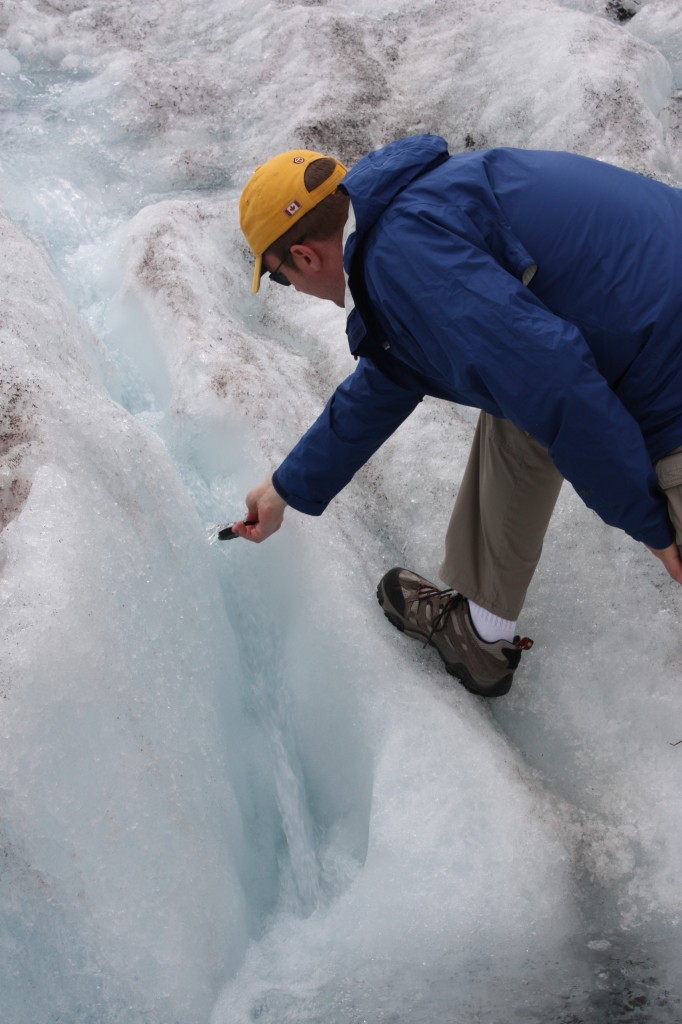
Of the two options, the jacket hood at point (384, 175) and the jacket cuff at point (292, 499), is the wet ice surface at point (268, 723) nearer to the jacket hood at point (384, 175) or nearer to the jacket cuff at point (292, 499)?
the jacket cuff at point (292, 499)

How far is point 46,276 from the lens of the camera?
133 inches

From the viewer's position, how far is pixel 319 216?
6.89 ft

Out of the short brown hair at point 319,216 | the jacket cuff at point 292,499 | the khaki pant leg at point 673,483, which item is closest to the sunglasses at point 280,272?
the short brown hair at point 319,216

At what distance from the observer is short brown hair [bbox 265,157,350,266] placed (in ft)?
6.85

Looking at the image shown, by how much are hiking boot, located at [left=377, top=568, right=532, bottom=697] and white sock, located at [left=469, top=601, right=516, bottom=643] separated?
0.01 metres

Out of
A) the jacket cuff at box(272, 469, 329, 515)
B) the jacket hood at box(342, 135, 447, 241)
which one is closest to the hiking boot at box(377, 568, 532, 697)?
the jacket cuff at box(272, 469, 329, 515)

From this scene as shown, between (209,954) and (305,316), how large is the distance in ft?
8.53

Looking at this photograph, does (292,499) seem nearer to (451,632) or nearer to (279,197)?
(451,632)

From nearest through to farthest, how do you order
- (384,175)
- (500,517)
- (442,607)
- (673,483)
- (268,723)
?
(384,175)
(673,483)
(500,517)
(268,723)
(442,607)

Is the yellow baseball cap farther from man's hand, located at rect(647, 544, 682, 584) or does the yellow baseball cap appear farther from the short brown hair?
man's hand, located at rect(647, 544, 682, 584)

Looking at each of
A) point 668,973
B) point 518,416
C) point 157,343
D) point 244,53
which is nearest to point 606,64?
point 244,53

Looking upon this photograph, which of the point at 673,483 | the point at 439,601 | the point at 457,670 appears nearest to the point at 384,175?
the point at 673,483

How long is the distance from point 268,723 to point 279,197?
55.1 inches

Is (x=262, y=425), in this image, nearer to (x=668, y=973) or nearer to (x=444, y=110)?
(x=668, y=973)
